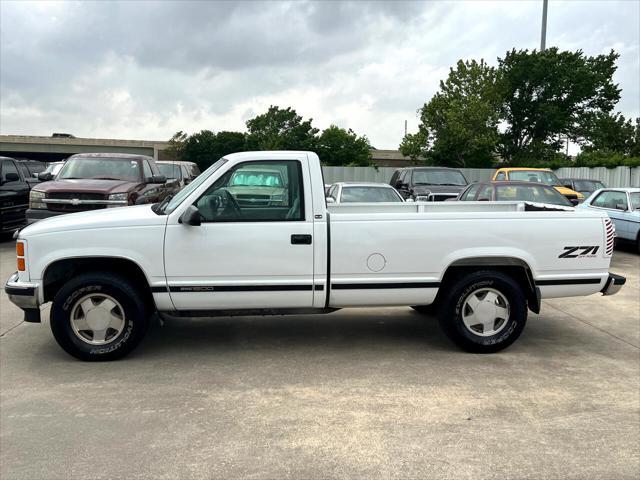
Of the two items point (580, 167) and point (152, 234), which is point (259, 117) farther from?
point (152, 234)

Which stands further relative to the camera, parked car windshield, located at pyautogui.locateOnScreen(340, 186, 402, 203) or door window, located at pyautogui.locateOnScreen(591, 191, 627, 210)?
door window, located at pyautogui.locateOnScreen(591, 191, 627, 210)

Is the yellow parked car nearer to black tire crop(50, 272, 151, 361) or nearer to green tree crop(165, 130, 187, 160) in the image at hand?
black tire crop(50, 272, 151, 361)

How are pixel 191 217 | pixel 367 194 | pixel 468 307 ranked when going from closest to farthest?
pixel 191 217 → pixel 468 307 → pixel 367 194

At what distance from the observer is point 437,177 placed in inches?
684

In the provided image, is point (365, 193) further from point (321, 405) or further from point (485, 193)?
point (321, 405)

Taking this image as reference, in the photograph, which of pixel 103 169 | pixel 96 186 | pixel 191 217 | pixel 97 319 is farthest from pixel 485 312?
pixel 103 169

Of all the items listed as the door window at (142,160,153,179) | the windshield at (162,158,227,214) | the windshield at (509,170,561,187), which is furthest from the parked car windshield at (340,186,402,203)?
the windshield at (162,158,227,214)

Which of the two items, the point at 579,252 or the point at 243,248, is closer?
the point at 243,248

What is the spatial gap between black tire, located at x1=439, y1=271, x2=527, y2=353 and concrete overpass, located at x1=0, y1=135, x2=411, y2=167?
64.3m

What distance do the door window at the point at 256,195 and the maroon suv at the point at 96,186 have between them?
637 cm

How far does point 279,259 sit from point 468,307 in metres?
1.86

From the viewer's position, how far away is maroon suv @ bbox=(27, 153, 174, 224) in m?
11.0

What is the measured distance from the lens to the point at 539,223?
5.43 metres

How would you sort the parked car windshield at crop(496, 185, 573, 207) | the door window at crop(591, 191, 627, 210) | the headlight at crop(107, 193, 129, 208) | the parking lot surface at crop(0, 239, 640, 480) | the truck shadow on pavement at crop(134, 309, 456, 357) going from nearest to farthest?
the parking lot surface at crop(0, 239, 640, 480) → the truck shadow on pavement at crop(134, 309, 456, 357) → the headlight at crop(107, 193, 129, 208) → the parked car windshield at crop(496, 185, 573, 207) → the door window at crop(591, 191, 627, 210)
